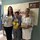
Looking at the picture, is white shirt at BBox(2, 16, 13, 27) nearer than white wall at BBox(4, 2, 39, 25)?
No

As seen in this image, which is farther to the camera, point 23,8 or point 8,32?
point 8,32

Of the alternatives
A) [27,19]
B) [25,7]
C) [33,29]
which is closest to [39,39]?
[33,29]

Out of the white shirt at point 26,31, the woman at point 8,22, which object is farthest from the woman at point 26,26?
the woman at point 8,22

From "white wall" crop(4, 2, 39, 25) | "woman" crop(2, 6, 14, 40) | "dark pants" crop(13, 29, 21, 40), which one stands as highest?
"white wall" crop(4, 2, 39, 25)

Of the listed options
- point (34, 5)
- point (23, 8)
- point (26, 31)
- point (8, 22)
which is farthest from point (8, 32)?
point (34, 5)

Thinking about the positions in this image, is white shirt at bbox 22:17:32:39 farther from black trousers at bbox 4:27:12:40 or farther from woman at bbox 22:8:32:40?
black trousers at bbox 4:27:12:40

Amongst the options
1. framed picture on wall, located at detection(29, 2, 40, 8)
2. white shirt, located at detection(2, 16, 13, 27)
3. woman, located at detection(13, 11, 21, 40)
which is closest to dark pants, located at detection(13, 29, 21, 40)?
woman, located at detection(13, 11, 21, 40)

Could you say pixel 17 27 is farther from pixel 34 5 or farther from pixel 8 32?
pixel 34 5

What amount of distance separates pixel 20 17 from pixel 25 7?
0.12 metres

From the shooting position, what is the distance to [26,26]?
3.51ft

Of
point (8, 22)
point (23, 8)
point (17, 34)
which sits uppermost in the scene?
point (23, 8)

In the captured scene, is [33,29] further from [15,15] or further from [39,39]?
[15,15]

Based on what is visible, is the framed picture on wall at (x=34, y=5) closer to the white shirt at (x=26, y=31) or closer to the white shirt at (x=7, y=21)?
the white shirt at (x=26, y=31)

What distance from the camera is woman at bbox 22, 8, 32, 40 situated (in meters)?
1.04
